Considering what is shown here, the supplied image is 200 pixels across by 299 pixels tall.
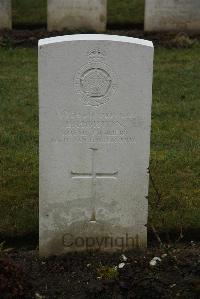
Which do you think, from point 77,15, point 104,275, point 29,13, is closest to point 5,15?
point 77,15

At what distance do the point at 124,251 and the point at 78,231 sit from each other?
38 cm

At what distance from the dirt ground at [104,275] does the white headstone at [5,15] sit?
27.0 ft

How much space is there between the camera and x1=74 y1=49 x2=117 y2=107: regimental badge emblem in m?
5.40

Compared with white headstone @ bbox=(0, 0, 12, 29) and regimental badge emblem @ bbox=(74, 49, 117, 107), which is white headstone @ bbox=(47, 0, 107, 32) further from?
regimental badge emblem @ bbox=(74, 49, 117, 107)

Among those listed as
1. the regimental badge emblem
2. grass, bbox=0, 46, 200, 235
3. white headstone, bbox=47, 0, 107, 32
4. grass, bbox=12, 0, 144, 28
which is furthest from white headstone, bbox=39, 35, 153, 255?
grass, bbox=12, 0, 144, 28

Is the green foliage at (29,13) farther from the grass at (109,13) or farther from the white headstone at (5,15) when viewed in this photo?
the white headstone at (5,15)

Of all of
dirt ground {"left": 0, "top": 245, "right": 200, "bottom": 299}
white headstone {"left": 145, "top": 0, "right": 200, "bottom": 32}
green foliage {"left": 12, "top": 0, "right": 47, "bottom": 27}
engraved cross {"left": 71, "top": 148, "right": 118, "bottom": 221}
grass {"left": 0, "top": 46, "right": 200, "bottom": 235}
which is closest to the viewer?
dirt ground {"left": 0, "top": 245, "right": 200, "bottom": 299}

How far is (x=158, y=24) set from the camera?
13.7m

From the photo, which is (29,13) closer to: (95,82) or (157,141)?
(157,141)

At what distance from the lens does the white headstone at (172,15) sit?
13555 mm

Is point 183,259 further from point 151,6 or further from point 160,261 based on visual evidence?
point 151,6

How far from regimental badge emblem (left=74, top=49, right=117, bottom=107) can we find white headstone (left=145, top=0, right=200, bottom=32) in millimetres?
8344

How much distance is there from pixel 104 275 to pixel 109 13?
10.1 m

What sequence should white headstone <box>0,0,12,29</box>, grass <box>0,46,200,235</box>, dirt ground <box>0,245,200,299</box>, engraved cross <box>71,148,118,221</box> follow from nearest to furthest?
dirt ground <box>0,245,200,299</box>, engraved cross <box>71,148,118,221</box>, grass <box>0,46,200,235</box>, white headstone <box>0,0,12,29</box>
